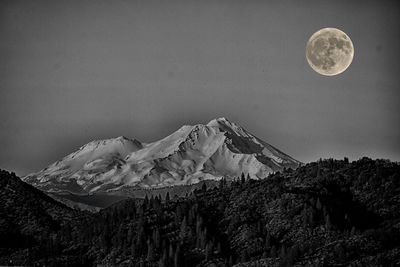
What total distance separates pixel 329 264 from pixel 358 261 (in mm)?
8132

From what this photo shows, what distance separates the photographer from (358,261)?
19012cm

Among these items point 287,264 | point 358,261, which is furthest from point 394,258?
point 287,264

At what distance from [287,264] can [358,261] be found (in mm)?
20359

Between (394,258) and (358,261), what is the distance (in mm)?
9701

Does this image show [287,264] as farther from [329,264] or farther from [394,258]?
[394,258]

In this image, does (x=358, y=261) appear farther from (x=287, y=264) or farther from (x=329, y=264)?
(x=287, y=264)

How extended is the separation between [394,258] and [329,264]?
17.8 meters

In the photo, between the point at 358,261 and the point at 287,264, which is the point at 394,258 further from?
the point at 287,264

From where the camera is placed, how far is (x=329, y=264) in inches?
7594

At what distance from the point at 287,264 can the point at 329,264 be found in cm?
1226

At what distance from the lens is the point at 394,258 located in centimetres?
18775

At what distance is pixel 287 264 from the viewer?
197750 mm

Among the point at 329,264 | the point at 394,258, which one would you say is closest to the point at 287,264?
the point at 329,264
